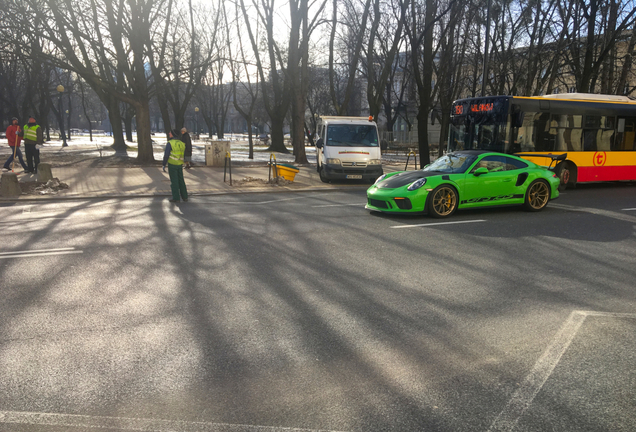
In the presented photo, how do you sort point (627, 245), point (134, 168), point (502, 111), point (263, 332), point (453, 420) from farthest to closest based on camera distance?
1. point (134, 168)
2. point (502, 111)
3. point (627, 245)
4. point (263, 332)
5. point (453, 420)

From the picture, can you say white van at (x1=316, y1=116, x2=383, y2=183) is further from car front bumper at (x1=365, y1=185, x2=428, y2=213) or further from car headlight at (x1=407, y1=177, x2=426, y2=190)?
car headlight at (x1=407, y1=177, x2=426, y2=190)

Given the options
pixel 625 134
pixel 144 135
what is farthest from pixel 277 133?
pixel 625 134

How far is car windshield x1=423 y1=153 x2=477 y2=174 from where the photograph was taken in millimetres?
10602

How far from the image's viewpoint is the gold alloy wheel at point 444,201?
399 inches

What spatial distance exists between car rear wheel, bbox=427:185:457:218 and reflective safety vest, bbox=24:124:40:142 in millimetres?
14245

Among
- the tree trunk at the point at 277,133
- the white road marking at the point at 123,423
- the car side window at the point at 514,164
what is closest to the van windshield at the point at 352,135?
the car side window at the point at 514,164

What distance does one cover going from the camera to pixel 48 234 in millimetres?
8367

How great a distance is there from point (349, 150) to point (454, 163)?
701cm

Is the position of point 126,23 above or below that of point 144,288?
above

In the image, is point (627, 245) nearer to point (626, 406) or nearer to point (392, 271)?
point (392, 271)

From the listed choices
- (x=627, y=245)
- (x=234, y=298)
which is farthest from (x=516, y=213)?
(x=234, y=298)

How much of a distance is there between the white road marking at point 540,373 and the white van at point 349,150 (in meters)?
12.7

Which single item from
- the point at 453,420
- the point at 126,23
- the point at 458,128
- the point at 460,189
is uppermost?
the point at 126,23

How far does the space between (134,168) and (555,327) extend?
64.7 ft
